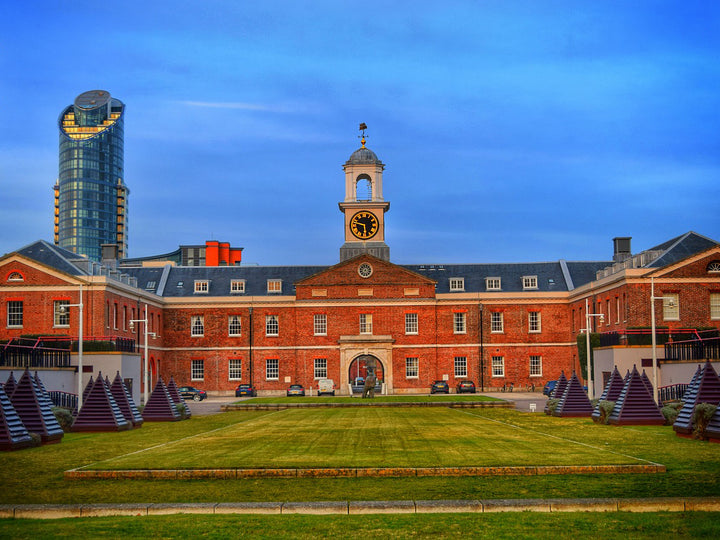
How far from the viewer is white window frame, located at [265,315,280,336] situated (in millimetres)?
66500

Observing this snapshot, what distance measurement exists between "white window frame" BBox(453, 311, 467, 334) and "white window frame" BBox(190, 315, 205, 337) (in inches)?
792

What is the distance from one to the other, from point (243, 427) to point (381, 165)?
4360 cm

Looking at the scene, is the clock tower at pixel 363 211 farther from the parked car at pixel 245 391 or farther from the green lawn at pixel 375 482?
the green lawn at pixel 375 482

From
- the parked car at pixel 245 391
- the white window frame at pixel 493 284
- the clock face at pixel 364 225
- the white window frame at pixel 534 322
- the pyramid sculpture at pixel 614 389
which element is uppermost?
the clock face at pixel 364 225

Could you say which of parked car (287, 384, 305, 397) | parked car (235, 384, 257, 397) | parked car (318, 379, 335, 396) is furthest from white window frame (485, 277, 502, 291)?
parked car (235, 384, 257, 397)

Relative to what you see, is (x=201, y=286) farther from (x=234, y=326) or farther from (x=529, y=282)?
(x=529, y=282)

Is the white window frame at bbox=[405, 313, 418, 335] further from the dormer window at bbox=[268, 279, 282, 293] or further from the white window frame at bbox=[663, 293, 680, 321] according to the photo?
the white window frame at bbox=[663, 293, 680, 321]

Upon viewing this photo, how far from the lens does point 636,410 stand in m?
27.3

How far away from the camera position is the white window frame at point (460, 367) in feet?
216

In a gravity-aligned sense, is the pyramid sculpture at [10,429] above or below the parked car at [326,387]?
above

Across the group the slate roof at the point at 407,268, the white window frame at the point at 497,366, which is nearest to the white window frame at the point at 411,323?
the slate roof at the point at 407,268

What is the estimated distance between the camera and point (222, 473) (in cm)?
1648

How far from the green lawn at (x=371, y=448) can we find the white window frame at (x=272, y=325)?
118 ft

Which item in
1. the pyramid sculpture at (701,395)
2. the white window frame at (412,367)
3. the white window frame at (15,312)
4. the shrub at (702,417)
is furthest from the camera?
the white window frame at (412,367)
